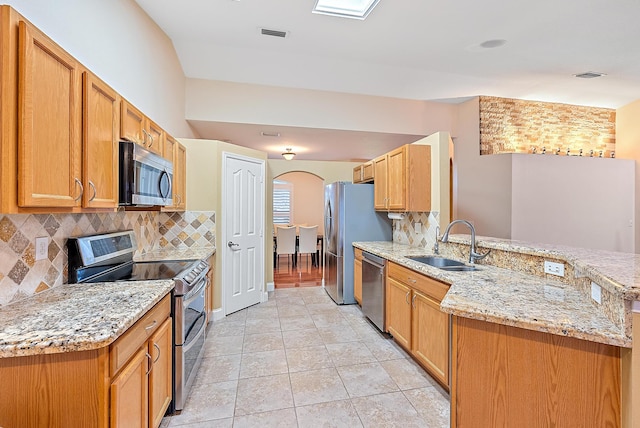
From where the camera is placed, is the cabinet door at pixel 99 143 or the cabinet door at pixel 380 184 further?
the cabinet door at pixel 380 184

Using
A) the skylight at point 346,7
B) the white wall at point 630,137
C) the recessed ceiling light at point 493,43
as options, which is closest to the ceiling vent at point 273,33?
the skylight at point 346,7

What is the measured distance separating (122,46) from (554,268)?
11.6ft

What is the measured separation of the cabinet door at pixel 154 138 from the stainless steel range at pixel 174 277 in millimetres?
737

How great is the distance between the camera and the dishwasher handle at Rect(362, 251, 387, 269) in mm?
3037

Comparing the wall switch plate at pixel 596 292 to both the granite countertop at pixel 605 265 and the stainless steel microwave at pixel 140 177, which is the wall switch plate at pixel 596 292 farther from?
the stainless steel microwave at pixel 140 177

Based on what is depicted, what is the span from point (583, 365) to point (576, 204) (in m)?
4.32

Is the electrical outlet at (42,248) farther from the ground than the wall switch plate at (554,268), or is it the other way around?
the electrical outlet at (42,248)

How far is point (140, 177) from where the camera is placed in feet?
6.04

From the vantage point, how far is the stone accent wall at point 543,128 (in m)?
4.52

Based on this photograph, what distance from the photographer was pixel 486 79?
4.02m

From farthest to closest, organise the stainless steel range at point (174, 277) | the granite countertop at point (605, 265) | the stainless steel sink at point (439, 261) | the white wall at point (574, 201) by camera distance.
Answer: the white wall at point (574, 201) → the stainless steel sink at point (439, 261) → the stainless steel range at point (174, 277) → the granite countertop at point (605, 265)

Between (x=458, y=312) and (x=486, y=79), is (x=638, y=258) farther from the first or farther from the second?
(x=486, y=79)

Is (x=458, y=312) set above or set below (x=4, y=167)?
below

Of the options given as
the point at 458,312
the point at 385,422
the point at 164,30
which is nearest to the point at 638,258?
the point at 458,312
